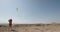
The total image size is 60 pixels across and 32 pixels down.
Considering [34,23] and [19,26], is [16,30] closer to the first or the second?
[19,26]

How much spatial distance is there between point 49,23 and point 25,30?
28.2 inches

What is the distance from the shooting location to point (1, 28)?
3.42 meters

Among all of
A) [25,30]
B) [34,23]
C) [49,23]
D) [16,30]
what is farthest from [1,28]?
[49,23]

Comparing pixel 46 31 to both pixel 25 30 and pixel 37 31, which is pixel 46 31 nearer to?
pixel 37 31

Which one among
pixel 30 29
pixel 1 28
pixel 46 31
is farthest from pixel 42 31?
pixel 1 28

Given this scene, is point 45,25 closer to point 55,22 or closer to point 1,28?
point 55,22

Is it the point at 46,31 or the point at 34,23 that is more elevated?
the point at 34,23

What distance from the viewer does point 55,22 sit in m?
3.48

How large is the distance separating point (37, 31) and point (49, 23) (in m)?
0.42

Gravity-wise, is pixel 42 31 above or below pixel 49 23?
below

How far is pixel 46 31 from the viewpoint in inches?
133

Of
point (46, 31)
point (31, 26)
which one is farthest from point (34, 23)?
point (46, 31)

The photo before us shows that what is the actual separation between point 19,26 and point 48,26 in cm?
85

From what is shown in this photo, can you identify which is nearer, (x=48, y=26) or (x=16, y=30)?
(x=16, y=30)
